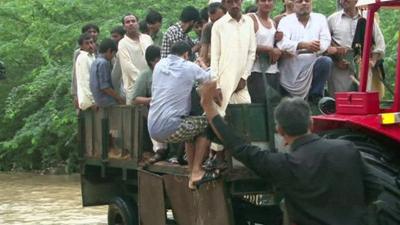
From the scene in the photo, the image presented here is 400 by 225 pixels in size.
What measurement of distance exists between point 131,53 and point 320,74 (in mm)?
2593

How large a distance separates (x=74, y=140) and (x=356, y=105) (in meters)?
14.6

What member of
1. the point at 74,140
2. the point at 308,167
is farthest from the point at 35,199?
the point at 308,167

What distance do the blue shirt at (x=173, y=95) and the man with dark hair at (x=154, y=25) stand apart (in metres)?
2.64

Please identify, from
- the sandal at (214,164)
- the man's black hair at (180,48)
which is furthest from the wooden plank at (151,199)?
the man's black hair at (180,48)

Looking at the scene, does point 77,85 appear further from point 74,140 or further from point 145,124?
point 74,140

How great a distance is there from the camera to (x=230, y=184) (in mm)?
6406

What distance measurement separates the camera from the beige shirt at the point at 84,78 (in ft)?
31.1

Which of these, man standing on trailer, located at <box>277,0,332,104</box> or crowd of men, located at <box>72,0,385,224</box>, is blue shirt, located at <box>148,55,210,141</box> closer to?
crowd of men, located at <box>72,0,385,224</box>

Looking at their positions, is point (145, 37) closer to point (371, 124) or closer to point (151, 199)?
point (151, 199)

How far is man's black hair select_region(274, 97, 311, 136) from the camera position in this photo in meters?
4.17

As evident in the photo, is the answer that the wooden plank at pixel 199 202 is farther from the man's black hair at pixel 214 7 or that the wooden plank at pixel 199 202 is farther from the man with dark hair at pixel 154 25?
the man with dark hair at pixel 154 25

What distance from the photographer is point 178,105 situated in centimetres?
696

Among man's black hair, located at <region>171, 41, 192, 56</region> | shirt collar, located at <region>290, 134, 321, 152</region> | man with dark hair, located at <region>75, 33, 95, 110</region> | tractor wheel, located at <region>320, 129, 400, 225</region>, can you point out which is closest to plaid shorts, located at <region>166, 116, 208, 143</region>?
man's black hair, located at <region>171, 41, 192, 56</region>

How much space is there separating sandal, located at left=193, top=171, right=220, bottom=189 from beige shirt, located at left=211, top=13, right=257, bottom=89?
29.7 inches
